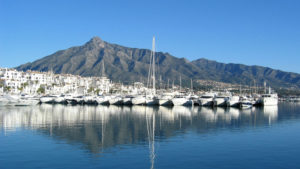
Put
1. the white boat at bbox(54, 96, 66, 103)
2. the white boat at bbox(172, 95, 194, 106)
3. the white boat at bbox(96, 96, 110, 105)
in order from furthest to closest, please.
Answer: the white boat at bbox(54, 96, 66, 103)
the white boat at bbox(96, 96, 110, 105)
the white boat at bbox(172, 95, 194, 106)

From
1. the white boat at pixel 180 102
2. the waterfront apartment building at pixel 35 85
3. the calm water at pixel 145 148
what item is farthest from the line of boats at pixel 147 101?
the calm water at pixel 145 148

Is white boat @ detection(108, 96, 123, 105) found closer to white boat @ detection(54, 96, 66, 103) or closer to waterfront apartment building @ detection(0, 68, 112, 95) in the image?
white boat @ detection(54, 96, 66, 103)

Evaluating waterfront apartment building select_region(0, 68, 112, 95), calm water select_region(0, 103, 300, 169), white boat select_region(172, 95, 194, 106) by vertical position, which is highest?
waterfront apartment building select_region(0, 68, 112, 95)

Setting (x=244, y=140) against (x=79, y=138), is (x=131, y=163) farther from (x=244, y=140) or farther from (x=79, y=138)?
(x=244, y=140)

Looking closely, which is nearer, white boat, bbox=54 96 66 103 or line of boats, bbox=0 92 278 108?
line of boats, bbox=0 92 278 108

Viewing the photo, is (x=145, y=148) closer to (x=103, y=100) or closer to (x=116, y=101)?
(x=116, y=101)

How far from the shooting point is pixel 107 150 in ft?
85.2

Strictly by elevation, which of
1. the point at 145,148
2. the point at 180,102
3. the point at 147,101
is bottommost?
the point at 145,148

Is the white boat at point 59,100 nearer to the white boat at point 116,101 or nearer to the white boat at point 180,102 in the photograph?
the white boat at point 116,101

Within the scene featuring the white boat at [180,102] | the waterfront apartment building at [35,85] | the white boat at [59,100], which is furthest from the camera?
the waterfront apartment building at [35,85]

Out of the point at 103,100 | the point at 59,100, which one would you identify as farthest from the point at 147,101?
the point at 59,100

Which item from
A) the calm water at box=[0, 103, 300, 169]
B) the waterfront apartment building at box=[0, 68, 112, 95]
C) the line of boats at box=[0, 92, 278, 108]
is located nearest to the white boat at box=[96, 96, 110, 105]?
the line of boats at box=[0, 92, 278, 108]

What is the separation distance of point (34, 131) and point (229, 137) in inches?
941

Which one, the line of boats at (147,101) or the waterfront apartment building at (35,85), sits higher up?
the waterfront apartment building at (35,85)
